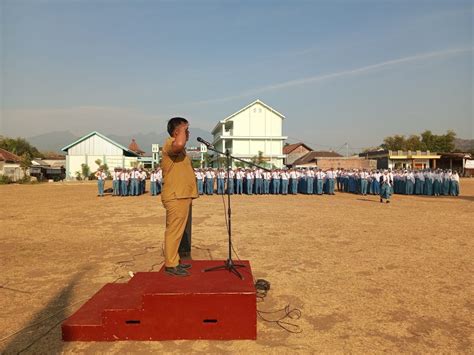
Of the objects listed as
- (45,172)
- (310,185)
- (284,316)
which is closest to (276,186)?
(310,185)

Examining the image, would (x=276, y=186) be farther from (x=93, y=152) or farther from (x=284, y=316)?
(x=93, y=152)

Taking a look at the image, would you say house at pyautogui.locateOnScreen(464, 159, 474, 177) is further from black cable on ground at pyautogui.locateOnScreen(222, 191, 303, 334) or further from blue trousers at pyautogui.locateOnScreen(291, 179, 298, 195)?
black cable on ground at pyautogui.locateOnScreen(222, 191, 303, 334)

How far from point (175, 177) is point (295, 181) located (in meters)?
18.6

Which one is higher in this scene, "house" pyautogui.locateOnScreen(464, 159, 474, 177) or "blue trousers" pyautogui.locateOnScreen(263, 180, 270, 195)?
"house" pyautogui.locateOnScreen(464, 159, 474, 177)

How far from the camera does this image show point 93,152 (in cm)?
4678

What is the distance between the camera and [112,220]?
11.8 m

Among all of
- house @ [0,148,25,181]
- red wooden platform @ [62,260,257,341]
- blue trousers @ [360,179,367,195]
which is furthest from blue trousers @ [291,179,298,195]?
house @ [0,148,25,181]

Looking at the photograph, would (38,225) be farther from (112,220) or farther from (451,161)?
(451,161)

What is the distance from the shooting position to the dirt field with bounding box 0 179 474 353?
3.74 meters

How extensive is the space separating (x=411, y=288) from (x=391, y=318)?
1.23 m

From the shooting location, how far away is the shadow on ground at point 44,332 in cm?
356

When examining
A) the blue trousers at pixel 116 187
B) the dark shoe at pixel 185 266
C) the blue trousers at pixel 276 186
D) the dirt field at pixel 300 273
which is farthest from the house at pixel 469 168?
the dark shoe at pixel 185 266

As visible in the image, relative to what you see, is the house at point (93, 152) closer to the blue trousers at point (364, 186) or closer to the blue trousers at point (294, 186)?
the blue trousers at point (294, 186)

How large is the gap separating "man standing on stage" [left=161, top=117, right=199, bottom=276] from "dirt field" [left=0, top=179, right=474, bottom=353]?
3.23ft
